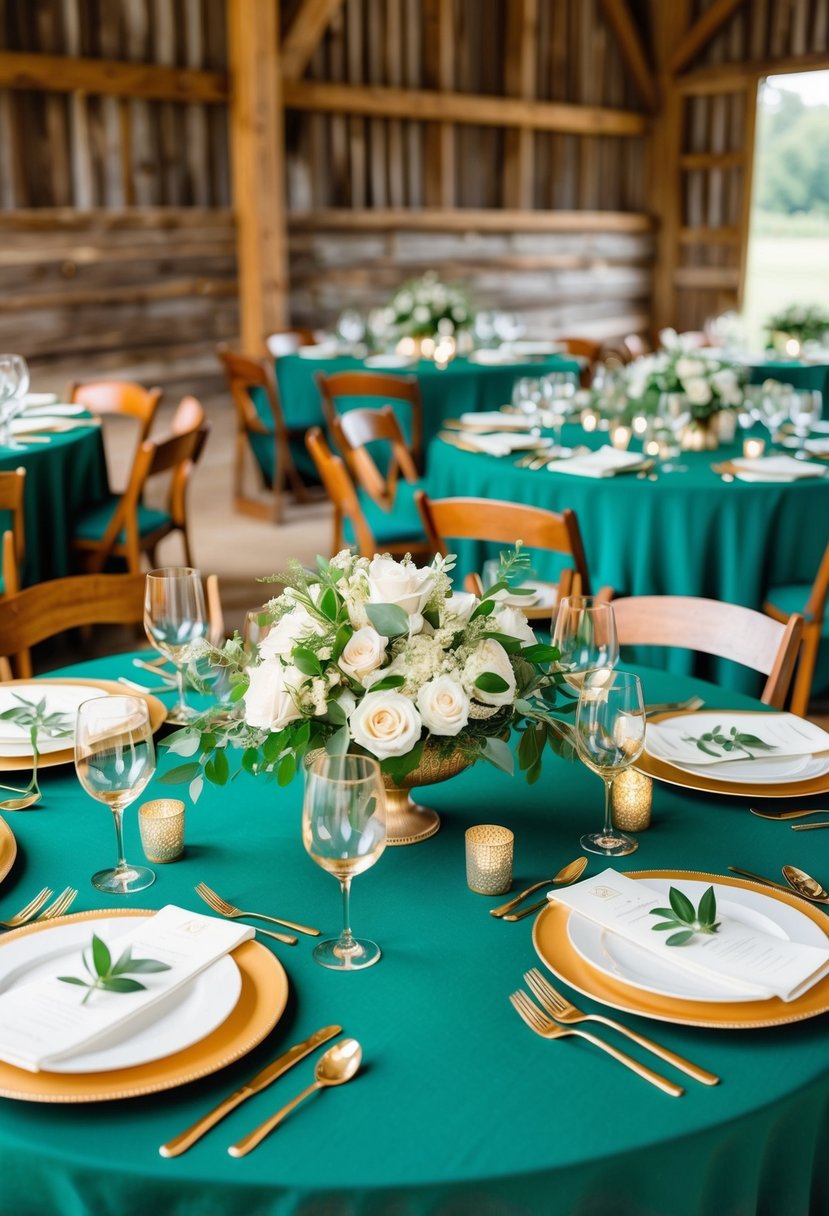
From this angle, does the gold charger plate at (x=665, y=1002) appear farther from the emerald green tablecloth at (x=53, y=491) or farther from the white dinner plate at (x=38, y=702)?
the emerald green tablecloth at (x=53, y=491)

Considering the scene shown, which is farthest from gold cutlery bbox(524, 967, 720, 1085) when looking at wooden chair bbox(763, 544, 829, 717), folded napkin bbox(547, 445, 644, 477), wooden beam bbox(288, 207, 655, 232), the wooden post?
wooden beam bbox(288, 207, 655, 232)

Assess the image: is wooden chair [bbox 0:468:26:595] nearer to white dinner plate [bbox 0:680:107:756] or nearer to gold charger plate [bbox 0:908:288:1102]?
white dinner plate [bbox 0:680:107:756]

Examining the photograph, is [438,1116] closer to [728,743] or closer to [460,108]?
[728,743]

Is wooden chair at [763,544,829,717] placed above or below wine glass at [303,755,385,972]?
below

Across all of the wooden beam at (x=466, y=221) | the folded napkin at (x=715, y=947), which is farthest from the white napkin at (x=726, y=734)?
the wooden beam at (x=466, y=221)

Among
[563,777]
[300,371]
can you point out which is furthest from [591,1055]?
[300,371]

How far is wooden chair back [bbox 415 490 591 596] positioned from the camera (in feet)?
10.9

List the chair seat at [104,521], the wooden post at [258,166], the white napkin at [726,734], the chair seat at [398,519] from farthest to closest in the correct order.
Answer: the wooden post at [258,166] → the chair seat at [398,519] → the chair seat at [104,521] → the white napkin at [726,734]

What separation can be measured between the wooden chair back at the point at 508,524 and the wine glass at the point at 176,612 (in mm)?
1410

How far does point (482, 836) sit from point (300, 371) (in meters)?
6.03

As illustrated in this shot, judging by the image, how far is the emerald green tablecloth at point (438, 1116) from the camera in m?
1.07

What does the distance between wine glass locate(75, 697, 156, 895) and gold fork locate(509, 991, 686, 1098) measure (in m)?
0.52

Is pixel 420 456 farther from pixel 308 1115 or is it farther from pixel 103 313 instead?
pixel 308 1115

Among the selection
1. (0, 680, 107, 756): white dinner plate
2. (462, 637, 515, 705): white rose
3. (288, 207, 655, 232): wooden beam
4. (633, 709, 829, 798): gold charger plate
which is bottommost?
(633, 709, 829, 798): gold charger plate
